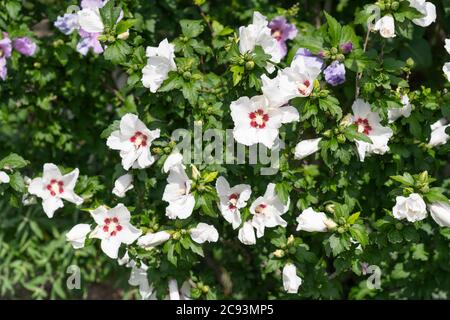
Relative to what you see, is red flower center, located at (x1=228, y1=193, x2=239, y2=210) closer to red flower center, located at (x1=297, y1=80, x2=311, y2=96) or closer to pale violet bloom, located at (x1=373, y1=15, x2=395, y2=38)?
red flower center, located at (x1=297, y1=80, x2=311, y2=96)

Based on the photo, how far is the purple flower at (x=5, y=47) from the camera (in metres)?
3.39

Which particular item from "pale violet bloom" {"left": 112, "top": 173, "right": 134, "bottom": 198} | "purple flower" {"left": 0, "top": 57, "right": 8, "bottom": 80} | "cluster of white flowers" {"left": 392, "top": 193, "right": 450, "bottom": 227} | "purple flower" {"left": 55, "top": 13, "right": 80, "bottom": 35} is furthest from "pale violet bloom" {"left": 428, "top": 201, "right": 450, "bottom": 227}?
"purple flower" {"left": 0, "top": 57, "right": 8, "bottom": 80}

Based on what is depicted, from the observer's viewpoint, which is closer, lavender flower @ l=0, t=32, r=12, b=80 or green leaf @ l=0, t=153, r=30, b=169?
green leaf @ l=0, t=153, r=30, b=169

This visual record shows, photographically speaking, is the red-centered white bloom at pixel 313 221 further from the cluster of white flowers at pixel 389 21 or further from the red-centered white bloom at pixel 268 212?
the cluster of white flowers at pixel 389 21

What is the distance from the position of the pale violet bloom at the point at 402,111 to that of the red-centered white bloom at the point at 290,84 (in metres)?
0.44

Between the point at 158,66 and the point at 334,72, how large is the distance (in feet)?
2.48

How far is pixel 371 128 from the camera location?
3.04 metres

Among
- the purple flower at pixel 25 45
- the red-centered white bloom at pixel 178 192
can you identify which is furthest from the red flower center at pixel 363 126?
the purple flower at pixel 25 45

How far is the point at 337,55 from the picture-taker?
2947 millimetres

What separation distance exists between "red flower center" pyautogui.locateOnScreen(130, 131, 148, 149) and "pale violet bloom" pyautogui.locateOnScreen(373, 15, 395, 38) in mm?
1104

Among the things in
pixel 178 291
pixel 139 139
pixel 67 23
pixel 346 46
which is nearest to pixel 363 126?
pixel 346 46

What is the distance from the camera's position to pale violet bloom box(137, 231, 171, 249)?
10.1 ft

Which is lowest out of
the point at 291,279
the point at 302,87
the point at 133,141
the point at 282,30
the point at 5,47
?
the point at 291,279

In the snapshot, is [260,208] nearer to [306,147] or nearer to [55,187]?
[306,147]
